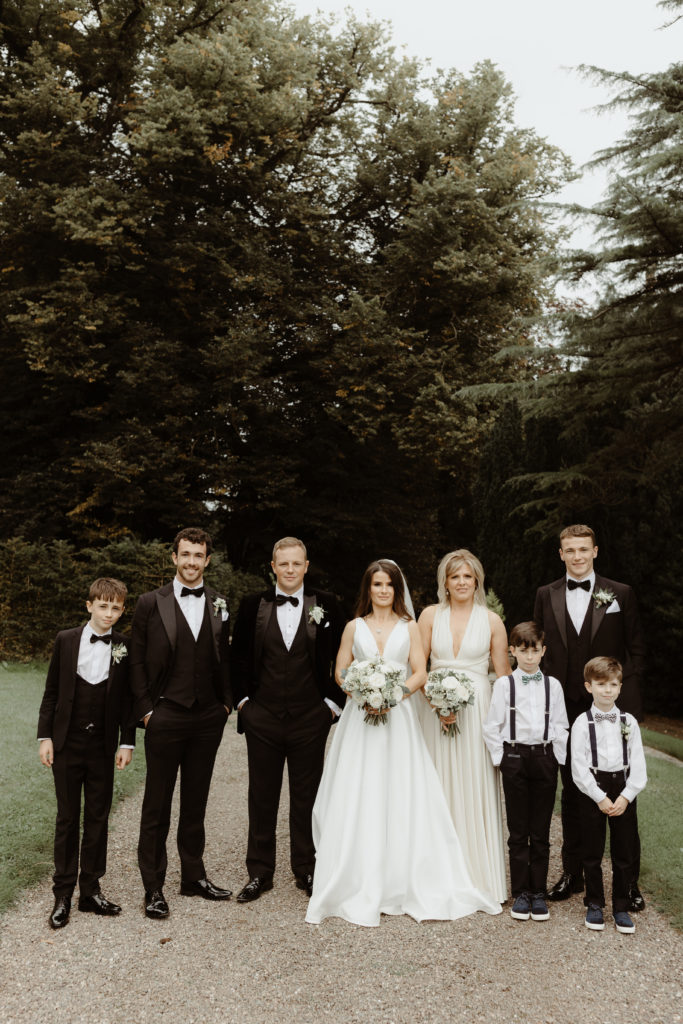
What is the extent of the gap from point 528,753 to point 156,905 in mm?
2314

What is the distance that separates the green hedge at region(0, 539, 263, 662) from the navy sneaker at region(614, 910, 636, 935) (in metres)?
10.7

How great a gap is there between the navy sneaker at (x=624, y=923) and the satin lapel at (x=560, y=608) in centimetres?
155

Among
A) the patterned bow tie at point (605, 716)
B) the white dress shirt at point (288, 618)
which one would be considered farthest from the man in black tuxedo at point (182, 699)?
the patterned bow tie at point (605, 716)

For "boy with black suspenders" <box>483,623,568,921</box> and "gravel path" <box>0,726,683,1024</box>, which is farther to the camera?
"boy with black suspenders" <box>483,623,568,921</box>

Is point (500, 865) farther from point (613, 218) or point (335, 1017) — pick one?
point (613, 218)

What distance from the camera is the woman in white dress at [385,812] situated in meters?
4.89

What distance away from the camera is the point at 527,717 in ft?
16.5

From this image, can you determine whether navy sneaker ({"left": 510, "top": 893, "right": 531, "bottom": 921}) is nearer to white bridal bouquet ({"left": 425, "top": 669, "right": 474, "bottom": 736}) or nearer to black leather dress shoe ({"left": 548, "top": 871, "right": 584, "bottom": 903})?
black leather dress shoe ({"left": 548, "top": 871, "right": 584, "bottom": 903})

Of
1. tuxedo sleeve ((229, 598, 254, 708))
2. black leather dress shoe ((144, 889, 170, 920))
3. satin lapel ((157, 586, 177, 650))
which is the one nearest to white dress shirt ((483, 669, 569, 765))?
tuxedo sleeve ((229, 598, 254, 708))

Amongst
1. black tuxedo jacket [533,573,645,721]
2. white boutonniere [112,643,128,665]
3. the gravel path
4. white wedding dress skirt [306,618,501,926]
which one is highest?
black tuxedo jacket [533,573,645,721]

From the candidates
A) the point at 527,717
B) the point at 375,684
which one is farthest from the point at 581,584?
the point at 375,684

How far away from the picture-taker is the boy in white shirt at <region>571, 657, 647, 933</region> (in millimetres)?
4770

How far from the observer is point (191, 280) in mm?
17469

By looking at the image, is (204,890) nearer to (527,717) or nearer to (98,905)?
(98,905)
